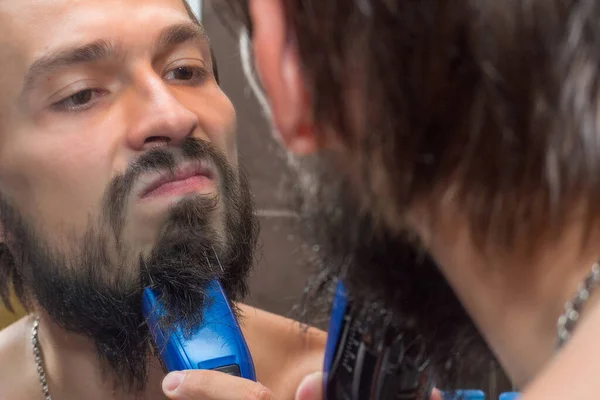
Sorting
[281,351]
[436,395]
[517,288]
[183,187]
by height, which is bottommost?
[281,351]

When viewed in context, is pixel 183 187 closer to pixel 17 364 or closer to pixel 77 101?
pixel 77 101

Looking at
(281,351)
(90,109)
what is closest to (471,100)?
(90,109)

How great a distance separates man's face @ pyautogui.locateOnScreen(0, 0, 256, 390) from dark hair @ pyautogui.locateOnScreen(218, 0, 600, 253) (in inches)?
12.7

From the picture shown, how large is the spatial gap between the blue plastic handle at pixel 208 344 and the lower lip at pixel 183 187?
0.10m

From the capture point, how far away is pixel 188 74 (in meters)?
0.67

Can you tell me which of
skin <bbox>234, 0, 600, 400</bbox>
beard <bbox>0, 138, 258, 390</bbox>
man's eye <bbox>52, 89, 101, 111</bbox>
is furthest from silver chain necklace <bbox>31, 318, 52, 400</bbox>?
skin <bbox>234, 0, 600, 400</bbox>

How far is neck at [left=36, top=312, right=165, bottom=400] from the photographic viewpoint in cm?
72

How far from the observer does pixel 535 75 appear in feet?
0.84

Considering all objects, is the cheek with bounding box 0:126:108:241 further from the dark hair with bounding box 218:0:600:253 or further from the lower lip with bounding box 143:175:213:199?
the dark hair with bounding box 218:0:600:253

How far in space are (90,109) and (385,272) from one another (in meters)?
0.37

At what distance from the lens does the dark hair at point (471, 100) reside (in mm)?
249

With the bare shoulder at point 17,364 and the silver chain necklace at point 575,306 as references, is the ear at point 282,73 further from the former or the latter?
the bare shoulder at point 17,364

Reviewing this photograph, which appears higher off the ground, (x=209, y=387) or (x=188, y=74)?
(x=188, y=74)

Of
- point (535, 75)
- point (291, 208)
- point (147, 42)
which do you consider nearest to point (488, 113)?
point (535, 75)
